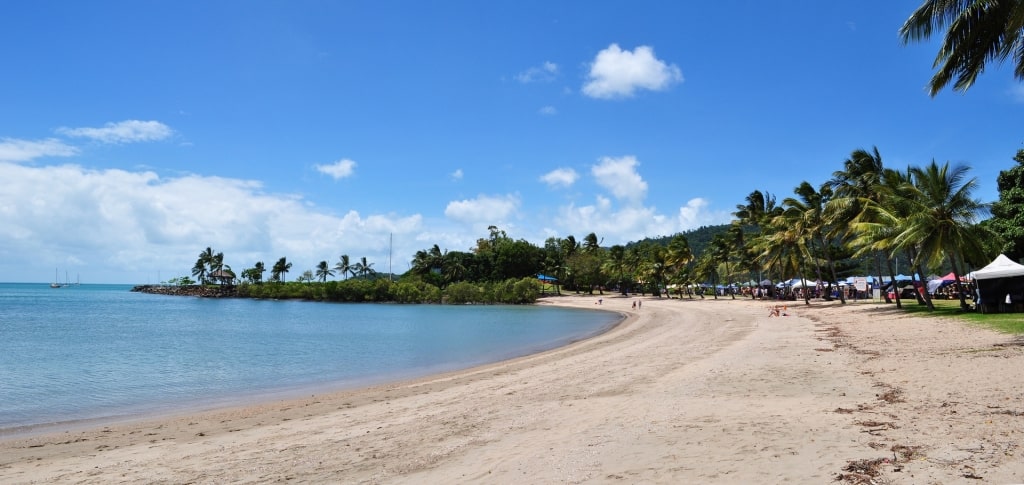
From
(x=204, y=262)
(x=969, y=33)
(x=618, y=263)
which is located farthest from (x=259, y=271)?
(x=969, y=33)

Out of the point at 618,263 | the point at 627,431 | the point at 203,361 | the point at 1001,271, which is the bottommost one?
the point at 203,361

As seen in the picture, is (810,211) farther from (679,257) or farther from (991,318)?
(679,257)

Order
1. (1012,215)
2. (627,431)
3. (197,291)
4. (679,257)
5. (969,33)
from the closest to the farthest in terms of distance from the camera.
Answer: (627,431) < (969,33) < (1012,215) < (679,257) < (197,291)

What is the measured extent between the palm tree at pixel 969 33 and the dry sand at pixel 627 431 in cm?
683

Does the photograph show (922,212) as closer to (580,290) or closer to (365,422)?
(365,422)

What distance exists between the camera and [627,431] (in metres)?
7.35

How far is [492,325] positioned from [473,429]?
33.2 metres

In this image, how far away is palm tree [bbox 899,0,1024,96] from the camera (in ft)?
44.5

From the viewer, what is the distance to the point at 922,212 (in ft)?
80.3

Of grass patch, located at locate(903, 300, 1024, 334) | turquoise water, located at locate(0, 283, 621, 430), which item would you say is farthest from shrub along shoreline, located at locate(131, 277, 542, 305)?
grass patch, located at locate(903, 300, 1024, 334)

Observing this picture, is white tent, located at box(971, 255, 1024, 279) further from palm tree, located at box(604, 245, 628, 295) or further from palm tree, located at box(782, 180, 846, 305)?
palm tree, located at box(604, 245, 628, 295)

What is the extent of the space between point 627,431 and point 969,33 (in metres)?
14.1

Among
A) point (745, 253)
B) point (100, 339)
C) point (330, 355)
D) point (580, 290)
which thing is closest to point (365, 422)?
point (330, 355)

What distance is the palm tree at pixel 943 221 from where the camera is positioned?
2422 centimetres
